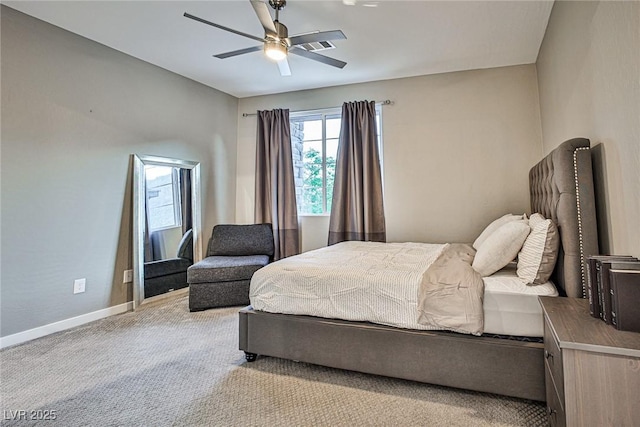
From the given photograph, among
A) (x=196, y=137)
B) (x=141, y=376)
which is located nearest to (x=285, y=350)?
(x=141, y=376)

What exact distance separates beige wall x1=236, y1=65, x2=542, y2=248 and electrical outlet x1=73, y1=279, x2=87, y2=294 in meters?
3.31

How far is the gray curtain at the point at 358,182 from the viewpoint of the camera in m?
4.01

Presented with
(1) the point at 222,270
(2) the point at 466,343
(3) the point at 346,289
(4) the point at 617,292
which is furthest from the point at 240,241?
(4) the point at 617,292

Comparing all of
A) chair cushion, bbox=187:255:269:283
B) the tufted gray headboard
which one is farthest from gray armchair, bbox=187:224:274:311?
the tufted gray headboard

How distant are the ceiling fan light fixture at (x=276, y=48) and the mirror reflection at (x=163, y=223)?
79.1 inches

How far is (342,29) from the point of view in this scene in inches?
116

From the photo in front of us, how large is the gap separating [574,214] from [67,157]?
3877 mm

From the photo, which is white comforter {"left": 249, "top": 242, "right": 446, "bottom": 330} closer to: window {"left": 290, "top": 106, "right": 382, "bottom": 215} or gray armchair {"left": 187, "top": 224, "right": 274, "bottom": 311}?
gray armchair {"left": 187, "top": 224, "right": 274, "bottom": 311}

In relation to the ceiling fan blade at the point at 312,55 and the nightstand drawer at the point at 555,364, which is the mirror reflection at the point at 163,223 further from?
the nightstand drawer at the point at 555,364

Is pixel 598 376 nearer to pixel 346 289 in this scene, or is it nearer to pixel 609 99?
pixel 346 289

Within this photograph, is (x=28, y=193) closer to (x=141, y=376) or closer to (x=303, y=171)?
→ (x=141, y=376)

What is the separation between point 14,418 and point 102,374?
468 mm

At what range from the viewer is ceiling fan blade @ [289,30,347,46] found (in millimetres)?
2344

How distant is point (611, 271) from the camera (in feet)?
3.74
